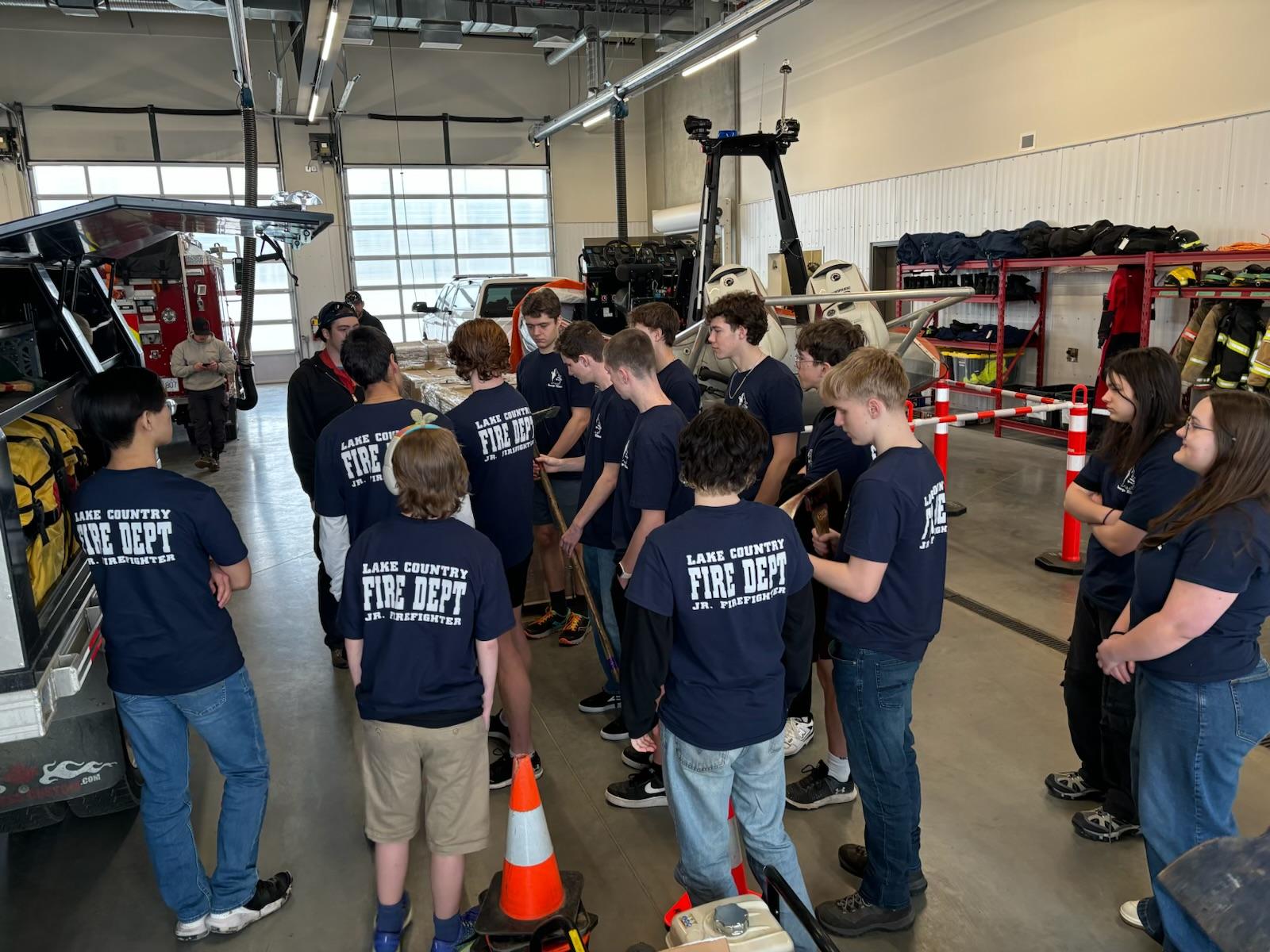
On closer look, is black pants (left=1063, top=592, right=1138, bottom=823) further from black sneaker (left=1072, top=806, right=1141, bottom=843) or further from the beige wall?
the beige wall

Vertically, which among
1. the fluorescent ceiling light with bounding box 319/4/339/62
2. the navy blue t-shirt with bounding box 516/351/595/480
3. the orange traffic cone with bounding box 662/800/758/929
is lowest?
the orange traffic cone with bounding box 662/800/758/929

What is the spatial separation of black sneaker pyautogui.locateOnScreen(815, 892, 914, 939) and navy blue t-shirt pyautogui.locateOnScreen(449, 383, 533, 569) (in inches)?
73.4

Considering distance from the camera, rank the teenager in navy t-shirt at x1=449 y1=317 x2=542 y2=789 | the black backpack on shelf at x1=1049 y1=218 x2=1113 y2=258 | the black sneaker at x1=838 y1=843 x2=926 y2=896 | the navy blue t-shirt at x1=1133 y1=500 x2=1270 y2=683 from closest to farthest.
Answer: the navy blue t-shirt at x1=1133 y1=500 x2=1270 y2=683, the black sneaker at x1=838 y1=843 x2=926 y2=896, the teenager in navy t-shirt at x1=449 y1=317 x2=542 y2=789, the black backpack on shelf at x1=1049 y1=218 x2=1113 y2=258

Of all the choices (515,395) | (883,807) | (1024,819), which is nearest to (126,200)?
(515,395)

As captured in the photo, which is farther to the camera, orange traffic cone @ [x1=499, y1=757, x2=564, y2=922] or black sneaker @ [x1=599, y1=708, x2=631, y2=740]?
black sneaker @ [x1=599, y1=708, x2=631, y2=740]

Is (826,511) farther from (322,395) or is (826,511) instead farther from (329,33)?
(329,33)

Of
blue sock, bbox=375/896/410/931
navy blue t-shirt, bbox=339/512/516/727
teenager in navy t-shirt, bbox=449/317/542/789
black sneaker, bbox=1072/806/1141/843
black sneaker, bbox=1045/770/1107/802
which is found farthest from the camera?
teenager in navy t-shirt, bbox=449/317/542/789

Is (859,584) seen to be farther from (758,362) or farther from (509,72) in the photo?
(509,72)

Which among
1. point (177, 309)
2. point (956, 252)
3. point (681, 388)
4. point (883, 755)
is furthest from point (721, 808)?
point (177, 309)

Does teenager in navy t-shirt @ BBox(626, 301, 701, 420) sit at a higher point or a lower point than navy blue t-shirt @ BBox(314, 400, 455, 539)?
higher

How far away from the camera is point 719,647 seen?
2.24m

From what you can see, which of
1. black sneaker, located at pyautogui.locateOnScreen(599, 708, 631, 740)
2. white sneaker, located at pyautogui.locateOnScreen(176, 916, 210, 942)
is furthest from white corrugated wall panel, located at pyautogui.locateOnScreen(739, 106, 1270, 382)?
white sneaker, located at pyautogui.locateOnScreen(176, 916, 210, 942)

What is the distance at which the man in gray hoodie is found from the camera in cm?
1016

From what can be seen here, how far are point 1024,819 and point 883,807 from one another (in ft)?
3.44
